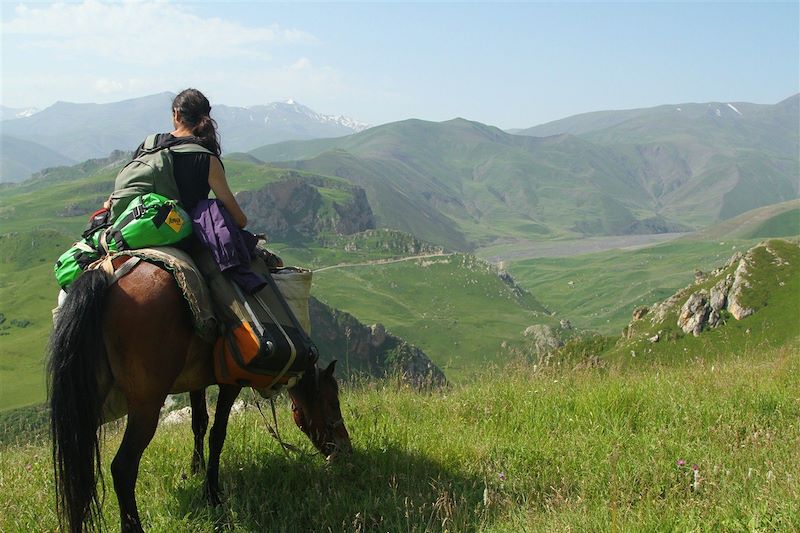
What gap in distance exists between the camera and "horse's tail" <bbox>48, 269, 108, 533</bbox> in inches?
207

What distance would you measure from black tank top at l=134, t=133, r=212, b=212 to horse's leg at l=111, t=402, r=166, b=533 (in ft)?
6.46

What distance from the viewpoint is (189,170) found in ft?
20.8

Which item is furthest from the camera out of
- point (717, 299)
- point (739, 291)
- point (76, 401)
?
point (717, 299)

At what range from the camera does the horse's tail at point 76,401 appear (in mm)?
5250

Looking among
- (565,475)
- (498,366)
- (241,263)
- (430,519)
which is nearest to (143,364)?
(241,263)

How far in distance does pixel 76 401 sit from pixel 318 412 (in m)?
2.43

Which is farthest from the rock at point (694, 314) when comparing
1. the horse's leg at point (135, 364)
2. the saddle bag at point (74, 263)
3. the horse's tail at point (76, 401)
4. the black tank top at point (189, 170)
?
the horse's tail at point (76, 401)

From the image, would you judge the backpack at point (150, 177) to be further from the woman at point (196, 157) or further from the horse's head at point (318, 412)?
the horse's head at point (318, 412)

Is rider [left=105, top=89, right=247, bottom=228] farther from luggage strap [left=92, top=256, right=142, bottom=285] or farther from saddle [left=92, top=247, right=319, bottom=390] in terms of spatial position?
luggage strap [left=92, top=256, right=142, bottom=285]

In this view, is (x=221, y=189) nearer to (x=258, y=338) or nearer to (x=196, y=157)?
(x=196, y=157)

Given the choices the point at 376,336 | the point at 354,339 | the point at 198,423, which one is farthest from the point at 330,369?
the point at 376,336

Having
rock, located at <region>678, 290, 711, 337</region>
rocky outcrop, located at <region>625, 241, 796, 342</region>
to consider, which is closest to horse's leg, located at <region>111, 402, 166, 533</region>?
rocky outcrop, located at <region>625, 241, 796, 342</region>

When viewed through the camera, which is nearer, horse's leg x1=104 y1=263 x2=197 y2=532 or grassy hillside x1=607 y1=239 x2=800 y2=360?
horse's leg x1=104 y1=263 x2=197 y2=532

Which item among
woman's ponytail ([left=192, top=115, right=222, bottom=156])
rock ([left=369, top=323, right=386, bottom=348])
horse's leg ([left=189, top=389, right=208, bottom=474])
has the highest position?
woman's ponytail ([left=192, top=115, right=222, bottom=156])
